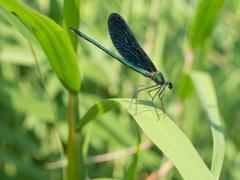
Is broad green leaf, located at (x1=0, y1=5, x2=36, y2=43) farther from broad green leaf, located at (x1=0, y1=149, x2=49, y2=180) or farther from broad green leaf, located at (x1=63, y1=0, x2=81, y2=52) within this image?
broad green leaf, located at (x1=0, y1=149, x2=49, y2=180)

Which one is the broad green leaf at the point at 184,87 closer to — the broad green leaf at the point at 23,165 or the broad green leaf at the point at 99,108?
the broad green leaf at the point at 99,108

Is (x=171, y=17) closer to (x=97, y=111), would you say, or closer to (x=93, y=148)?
(x=93, y=148)

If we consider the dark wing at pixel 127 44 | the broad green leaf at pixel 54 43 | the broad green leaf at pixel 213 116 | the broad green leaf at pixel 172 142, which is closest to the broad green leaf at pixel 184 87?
the broad green leaf at pixel 213 116

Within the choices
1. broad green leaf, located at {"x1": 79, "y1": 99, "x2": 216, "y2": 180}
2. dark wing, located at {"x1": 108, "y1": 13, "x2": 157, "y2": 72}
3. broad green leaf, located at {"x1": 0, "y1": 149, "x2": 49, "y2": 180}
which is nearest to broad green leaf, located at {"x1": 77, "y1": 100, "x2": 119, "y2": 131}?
broad green leaf, located at {"x1": 79, "y1": 99, "x2": 216, "y2": 180}

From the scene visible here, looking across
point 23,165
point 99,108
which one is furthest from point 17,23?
point 23,165

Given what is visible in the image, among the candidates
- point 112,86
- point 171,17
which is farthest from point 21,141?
point 171,17

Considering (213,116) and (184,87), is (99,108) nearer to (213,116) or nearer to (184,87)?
(213,116)
